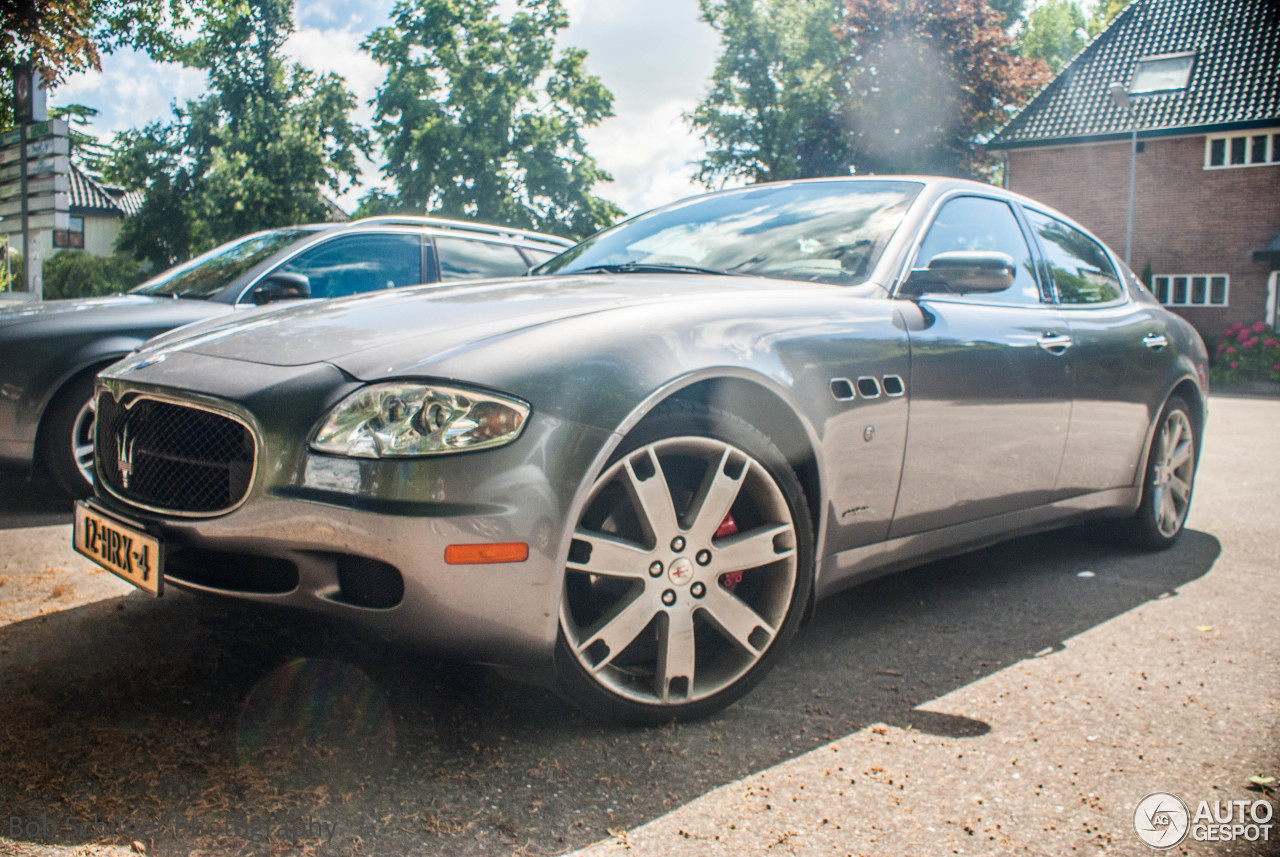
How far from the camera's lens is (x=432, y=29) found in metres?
36.0

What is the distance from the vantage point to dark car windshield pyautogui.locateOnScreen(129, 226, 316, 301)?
5.63 meters

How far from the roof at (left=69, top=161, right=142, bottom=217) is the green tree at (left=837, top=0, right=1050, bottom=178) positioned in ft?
135

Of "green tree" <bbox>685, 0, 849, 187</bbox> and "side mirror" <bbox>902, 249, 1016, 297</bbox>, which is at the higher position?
"green tree" <bbox>685, 0, 849, 187</bbox>

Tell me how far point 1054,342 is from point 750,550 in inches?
70.2

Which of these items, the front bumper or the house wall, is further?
the house wall

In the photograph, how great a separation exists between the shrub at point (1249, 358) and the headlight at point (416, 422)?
22083 millimetres

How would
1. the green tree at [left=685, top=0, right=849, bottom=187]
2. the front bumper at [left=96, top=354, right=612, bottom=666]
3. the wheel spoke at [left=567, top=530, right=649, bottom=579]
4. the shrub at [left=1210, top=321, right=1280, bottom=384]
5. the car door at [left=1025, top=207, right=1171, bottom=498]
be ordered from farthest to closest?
1. the green tree at [left=685, top=0, right=849, bottom=187]
2. the shrub at [left=1210, top=321, right=1280, bottom=384]
3. the car door at [left=1025, top=207, right=1171, bottom=498]
4. the wheel spoke at [left=567, top=530, right=649, bottom=579]
5. the front bumper at [left=96, top=354, right=612, bottom=666]

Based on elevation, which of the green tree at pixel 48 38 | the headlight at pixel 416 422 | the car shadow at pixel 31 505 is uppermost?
the green tree at pixel 48 38

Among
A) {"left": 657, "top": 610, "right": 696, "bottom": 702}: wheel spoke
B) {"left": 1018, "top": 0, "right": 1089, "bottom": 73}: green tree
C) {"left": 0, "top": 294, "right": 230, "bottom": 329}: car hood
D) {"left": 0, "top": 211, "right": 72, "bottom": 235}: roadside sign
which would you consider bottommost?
{"left": 657, "top": 610, "right": 696, "bottom": 702}: wheel spoke

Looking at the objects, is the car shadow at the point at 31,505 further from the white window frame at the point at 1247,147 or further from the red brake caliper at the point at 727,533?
the white window frame at the point at 1247,147

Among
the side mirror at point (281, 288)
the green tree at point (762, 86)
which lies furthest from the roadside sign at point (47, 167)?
the green tree at point (762, 86)

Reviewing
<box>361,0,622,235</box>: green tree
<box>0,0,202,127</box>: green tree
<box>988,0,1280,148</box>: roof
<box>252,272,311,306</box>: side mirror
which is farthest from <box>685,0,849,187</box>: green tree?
<box>252,272,311,306</box>: side mirror

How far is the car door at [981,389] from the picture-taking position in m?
3.09

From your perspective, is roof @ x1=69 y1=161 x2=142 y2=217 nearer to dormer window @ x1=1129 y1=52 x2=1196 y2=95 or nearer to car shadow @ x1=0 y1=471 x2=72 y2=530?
dormer window @ x1=1129 y1=52 x2=1196 y2=95
